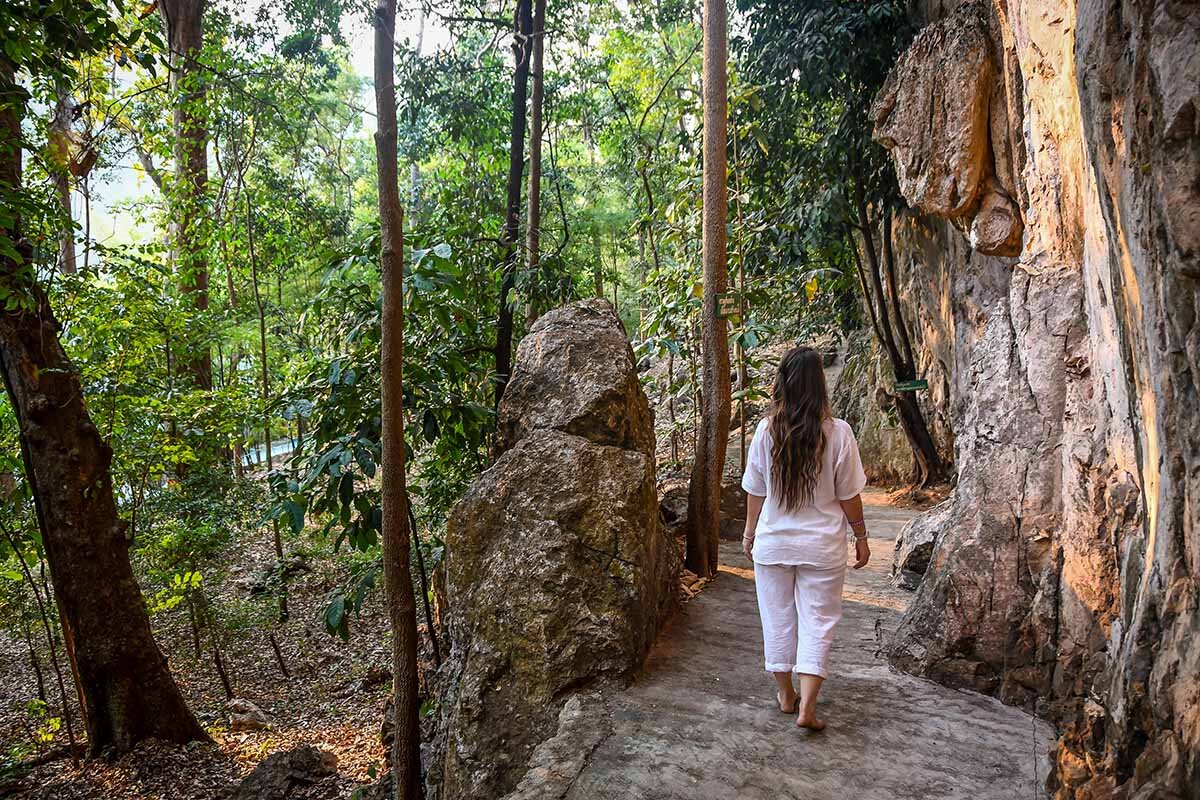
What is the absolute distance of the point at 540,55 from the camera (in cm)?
784

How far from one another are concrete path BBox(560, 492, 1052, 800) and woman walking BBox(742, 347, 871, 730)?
0.83 ft

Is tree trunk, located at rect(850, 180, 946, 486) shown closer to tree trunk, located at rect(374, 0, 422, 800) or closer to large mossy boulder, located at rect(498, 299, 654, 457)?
large mossy boulder, located at rect(498, 299, 654, 457)

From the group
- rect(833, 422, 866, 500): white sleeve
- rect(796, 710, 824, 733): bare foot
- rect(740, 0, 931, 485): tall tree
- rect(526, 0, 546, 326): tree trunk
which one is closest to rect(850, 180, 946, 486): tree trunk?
rect(740, 0, 931, 485): tall tree

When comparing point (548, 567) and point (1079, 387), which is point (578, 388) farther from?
point (1079, 387)

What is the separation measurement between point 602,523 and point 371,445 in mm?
1567

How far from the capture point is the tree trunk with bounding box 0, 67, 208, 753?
6199mm

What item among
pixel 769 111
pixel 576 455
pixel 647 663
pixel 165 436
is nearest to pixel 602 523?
pixel 576 455

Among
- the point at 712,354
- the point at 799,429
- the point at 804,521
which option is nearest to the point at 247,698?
the point at 712,354

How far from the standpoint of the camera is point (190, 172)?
413 inches

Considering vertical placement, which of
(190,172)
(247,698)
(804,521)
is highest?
(190,172)

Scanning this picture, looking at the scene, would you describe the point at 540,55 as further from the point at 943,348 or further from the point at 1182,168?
the point at 1182,168

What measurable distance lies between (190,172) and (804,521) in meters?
10.2

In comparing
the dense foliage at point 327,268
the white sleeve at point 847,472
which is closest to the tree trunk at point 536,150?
the dense foliage at point 327,268

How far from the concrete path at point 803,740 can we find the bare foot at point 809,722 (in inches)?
1.6
